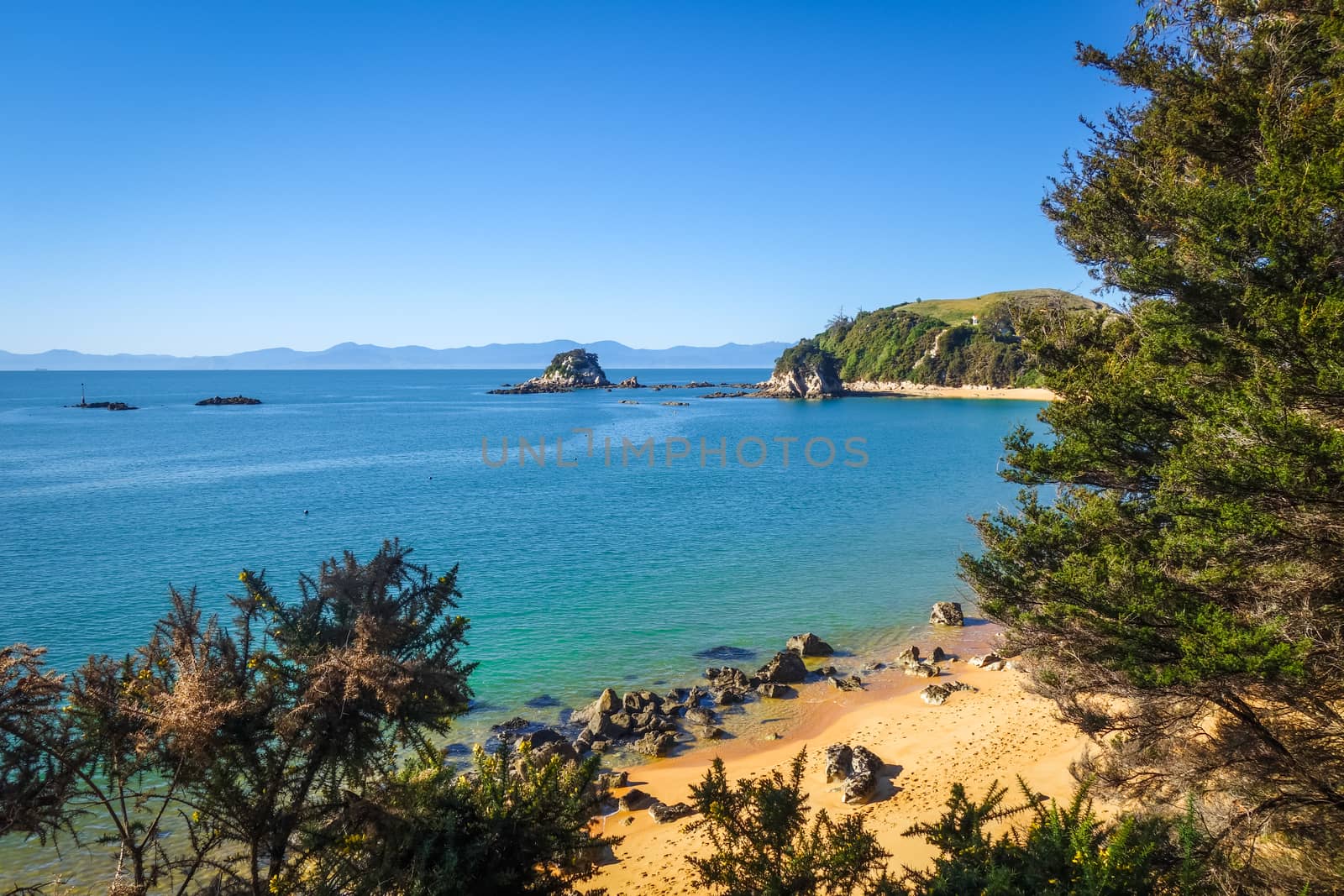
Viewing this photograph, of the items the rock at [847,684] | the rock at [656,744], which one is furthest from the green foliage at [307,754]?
the rock at [847,684]

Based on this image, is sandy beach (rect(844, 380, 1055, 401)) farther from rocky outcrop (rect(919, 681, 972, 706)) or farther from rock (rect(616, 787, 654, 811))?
rock (rect(616, 787, 654, 811))

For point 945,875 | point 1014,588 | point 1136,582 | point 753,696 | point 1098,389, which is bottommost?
point 753,696

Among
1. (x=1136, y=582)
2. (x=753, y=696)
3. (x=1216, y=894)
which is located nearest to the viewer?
(x=1216, y=894)

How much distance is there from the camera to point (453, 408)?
146875 millimetres

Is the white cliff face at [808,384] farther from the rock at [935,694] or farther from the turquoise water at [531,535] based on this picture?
the rock at [935,694]

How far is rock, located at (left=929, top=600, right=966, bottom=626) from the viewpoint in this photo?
29047 millimetres

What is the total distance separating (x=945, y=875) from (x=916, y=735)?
12192 millimetres

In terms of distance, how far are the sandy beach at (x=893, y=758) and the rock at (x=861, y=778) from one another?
0.22 metres

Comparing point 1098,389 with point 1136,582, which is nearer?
point 1136,582

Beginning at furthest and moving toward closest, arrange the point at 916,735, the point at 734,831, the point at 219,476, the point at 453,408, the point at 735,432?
the point at 453,408 → the point at 735,432 → the point at 219,476 → the point at 916,735 → the point at 734,831

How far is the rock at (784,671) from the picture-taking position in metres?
23.2

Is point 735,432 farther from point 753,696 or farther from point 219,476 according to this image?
point 753,696

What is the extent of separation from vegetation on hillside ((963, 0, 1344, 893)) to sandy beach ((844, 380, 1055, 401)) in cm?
13864

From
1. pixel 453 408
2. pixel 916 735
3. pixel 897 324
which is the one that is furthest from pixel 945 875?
pixel 897 324
